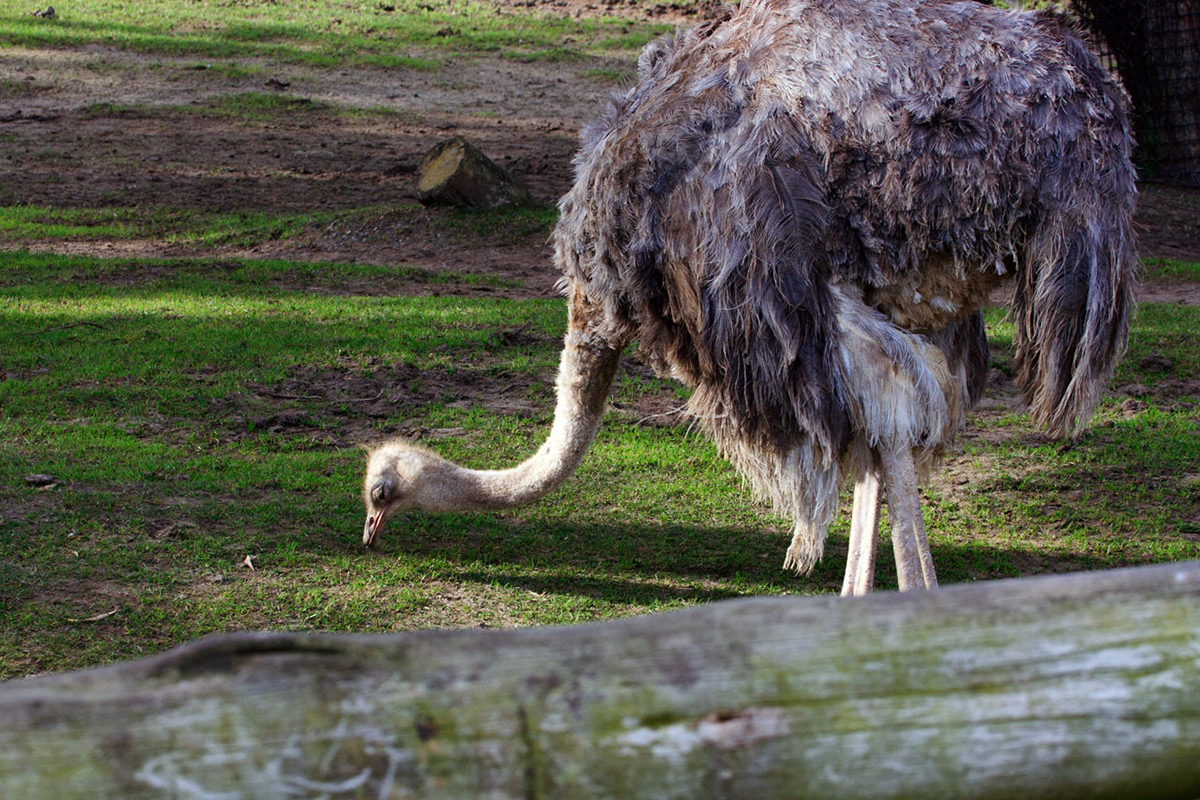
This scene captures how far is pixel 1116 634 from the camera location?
164cm

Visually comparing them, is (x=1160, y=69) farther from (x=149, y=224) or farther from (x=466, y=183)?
(x=149, y=224)

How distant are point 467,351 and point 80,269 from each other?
379 cm

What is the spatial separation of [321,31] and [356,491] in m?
14.1

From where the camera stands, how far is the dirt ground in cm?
1062

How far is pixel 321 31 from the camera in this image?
18.3 m

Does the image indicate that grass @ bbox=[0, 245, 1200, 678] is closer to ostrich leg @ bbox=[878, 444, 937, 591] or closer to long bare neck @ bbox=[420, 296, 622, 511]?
long bare neck @ bbox=[420, 296, 622, 511]

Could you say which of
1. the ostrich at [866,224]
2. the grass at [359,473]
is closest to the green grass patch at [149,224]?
the grass at [359,473]

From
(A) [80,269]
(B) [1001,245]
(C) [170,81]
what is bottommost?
(A) [80,269]

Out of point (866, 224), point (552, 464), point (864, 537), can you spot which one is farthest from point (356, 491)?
point (866, 224)

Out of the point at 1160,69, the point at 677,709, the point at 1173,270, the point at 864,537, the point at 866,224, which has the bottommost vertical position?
the point at 864,537

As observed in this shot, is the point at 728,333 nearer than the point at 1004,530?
Yes

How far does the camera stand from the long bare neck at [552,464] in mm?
5148

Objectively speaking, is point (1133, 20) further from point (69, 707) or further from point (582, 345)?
point (69, 707)

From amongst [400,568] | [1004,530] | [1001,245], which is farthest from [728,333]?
[1004,530]
